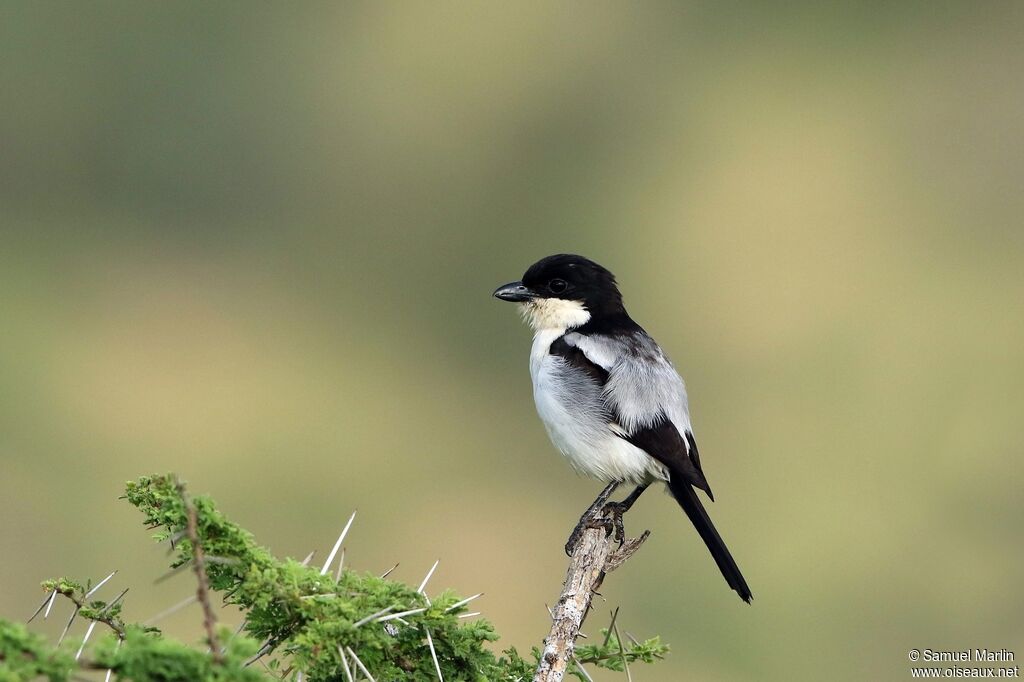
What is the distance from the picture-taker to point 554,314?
655cm

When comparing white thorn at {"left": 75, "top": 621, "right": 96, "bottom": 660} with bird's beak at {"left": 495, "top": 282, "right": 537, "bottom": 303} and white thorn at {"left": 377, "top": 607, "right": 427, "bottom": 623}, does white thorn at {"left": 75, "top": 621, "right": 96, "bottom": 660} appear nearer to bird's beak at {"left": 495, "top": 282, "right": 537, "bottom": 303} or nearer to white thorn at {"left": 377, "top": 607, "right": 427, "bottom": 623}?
white thorn at {"left": 377, "top": 607, "right": 427, "bottom": 623}

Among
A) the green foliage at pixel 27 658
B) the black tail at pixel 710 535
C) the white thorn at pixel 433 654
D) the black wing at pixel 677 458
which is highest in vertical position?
the black wing at pixel 677 458

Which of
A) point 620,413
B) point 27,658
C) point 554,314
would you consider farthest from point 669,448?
point 27,658

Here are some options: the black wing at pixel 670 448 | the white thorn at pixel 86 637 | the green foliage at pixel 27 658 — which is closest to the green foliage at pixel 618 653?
the white thorn at pixel 86 637

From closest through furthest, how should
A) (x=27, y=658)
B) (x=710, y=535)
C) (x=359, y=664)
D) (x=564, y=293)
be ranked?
(x=27, y=658)
(x=359, y=664)
(x=710, y=535)
(x=564, y=293)

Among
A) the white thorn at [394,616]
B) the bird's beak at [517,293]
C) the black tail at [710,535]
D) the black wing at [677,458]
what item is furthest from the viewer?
the bird's beak at [517,293]

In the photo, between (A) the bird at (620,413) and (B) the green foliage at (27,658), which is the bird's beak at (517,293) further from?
(B) the green foliage at (27,658)

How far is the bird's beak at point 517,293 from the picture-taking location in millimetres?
6609

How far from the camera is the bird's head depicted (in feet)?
21.3

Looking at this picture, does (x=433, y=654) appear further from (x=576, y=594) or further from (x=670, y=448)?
(x=670, y=448)

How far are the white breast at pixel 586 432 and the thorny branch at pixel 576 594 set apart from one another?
1.56 m

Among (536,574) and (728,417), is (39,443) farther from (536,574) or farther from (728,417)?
(728,417)

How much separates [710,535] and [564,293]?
1.70 m

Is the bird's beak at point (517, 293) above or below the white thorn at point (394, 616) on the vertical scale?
above
